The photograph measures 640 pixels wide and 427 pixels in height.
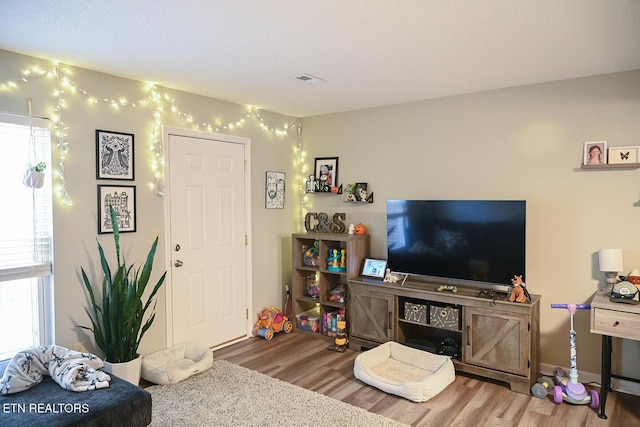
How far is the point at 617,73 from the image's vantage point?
3.21 m

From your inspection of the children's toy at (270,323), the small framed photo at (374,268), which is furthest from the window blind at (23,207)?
the small framed photo at (374,268)

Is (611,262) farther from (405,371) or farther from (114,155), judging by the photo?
(114,155)

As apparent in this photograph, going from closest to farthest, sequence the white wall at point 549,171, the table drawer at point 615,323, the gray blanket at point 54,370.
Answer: the gray blanket at point 54,370 → the table drawer at point 615,323 → the white wall at point 549,171

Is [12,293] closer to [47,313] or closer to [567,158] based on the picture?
[47,313]

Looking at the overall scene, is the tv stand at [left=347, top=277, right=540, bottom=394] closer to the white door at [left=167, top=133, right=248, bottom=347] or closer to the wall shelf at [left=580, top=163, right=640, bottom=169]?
the wall shelf at [left=580, top=163, right=640, bottom=169]

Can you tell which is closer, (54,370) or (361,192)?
(54,370)

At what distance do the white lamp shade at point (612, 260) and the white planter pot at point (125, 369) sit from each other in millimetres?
3638

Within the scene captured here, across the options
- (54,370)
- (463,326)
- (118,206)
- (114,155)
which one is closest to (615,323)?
(463,326)

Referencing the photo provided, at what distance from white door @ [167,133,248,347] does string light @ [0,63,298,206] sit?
0.42 feet

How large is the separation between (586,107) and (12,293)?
15.0 feet

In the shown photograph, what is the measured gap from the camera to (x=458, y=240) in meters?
3.67

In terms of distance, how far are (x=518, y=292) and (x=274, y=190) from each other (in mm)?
2753

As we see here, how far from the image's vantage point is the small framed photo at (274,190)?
4.73m

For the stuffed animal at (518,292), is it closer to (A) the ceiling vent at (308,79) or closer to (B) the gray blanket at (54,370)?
(A) the ceiling vent at (308,79)
